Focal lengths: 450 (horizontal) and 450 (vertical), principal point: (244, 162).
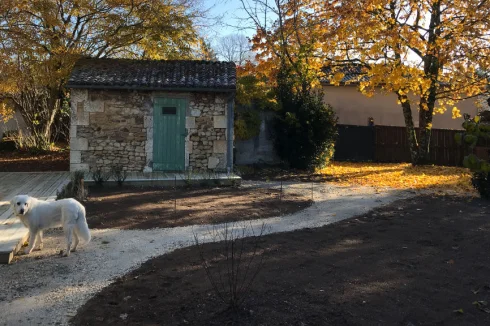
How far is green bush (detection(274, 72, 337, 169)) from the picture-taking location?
1556 cm

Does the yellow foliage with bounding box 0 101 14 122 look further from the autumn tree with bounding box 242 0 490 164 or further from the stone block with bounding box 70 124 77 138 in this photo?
the autumn tree with bounding box 242 0 490 164

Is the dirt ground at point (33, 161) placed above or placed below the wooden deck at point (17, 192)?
above

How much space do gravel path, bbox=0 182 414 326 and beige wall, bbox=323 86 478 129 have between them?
15.8 metres

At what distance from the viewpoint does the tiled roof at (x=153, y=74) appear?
41.4 feet

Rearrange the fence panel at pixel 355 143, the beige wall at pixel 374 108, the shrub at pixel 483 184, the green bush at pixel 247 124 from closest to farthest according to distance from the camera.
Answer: the shrub at pixel 483 184 → the green bush at pixel 247 124 → the fence panel at pixel 355 143 → the beige wall at pixel 374 108

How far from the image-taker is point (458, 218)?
8219 millimetres

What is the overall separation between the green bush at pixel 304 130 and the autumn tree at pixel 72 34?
13.4ft

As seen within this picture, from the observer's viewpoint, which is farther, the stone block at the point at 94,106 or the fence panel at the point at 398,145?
the fence panel at the point at 398,145

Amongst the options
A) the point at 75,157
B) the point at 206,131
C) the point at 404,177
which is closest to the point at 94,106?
the point at 75,157

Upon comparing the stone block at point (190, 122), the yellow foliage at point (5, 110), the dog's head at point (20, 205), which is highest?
the yellow foliage at point (5, 110)

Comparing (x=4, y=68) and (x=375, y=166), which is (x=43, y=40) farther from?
(x=375, y=166)

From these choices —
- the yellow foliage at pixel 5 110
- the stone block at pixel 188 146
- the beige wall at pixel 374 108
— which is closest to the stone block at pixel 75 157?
the stone block at pixel 188 146

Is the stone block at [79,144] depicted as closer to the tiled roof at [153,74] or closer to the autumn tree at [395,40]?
the tiled roof at [153,74]

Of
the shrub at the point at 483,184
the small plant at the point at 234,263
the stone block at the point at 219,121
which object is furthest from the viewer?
the stone block at the point at 219,121
